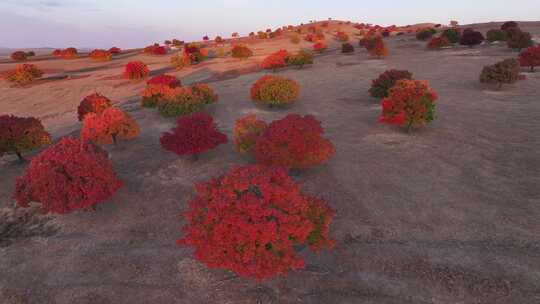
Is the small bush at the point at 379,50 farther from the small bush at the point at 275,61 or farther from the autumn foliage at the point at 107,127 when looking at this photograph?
the autumn foliage at the point at 107,127

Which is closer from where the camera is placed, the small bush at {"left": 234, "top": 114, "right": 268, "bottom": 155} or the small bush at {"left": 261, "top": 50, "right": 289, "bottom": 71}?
the small bush at {"left": 234, "top": 114, "right": 268, "bottom": 155}

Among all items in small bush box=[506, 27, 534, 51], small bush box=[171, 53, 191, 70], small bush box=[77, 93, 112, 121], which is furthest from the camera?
small bush box=[171, 53, 191, 70]

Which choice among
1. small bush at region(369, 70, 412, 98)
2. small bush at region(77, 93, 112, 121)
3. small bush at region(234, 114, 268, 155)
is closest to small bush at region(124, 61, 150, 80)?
small bush at region(77, 93, 112, 121)

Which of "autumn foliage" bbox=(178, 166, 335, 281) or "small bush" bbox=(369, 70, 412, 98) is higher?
"small bush" bbox=(369, 70, 412, 98)

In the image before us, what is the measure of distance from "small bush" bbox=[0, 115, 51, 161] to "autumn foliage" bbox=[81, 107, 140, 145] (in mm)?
2470

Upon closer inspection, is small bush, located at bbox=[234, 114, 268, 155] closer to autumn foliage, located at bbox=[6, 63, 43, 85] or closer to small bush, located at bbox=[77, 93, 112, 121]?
small bush, located at bbox=[77, 93, 112, 121]

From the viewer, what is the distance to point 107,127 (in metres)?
20.6

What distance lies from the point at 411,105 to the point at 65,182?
19.8 m

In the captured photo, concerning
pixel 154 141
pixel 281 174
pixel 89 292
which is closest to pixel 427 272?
pixel 281 174

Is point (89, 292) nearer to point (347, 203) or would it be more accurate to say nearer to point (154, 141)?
point (347, 203)

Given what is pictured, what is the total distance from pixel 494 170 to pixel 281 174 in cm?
1231

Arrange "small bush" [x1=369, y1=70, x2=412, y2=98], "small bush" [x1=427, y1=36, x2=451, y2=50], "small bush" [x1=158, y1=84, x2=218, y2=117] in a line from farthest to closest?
"small bush" [x1=427, y1=36, x2=451, y2=50] < "small bush" [x1=369, y1=70, x2=412, y2=98] < "small bush" [x1=158, y1=84, x2=218, y2=117]

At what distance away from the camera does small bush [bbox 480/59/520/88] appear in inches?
1113

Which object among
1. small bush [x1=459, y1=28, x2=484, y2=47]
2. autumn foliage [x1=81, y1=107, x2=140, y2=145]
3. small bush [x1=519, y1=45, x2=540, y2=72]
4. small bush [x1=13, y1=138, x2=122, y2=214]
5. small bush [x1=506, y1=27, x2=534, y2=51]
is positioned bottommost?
small bush [x1=13, y1=138, x2=122, y2=214]
